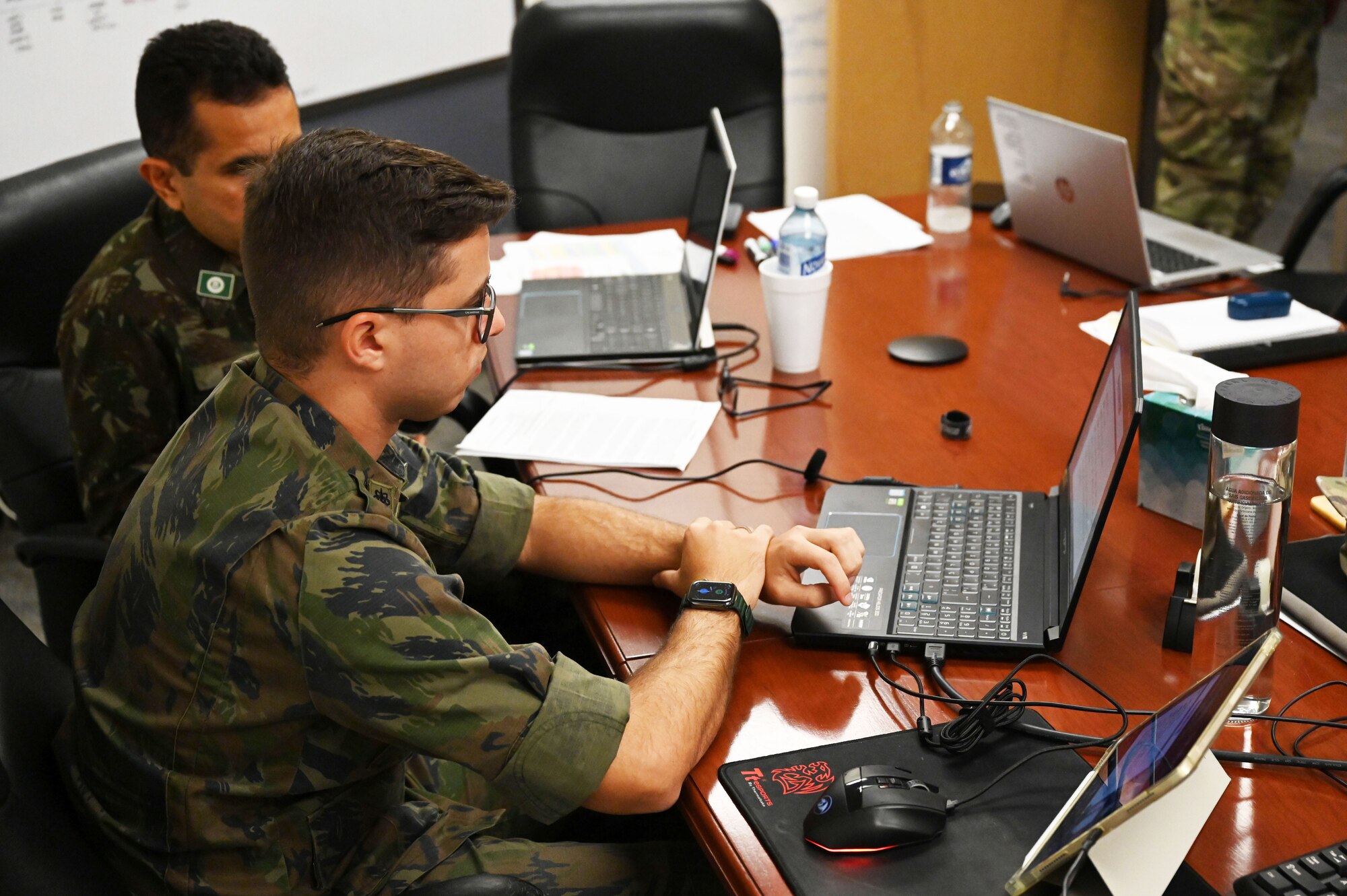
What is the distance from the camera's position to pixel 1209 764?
33.5 inches

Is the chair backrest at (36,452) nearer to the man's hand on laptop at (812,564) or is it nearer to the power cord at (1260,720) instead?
the man's hand on laptop at (812,564)

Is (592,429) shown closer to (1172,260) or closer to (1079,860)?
(1079,860)

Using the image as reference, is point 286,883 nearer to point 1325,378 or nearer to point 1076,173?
point 1325,378

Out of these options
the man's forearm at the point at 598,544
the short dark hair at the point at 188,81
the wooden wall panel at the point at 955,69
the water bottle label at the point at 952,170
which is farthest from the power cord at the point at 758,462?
the wooden wall panel at the point at 955,69

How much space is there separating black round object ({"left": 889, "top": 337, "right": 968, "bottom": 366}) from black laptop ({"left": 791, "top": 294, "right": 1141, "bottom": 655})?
413 millimetres

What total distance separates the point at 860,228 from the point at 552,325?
2.38ft

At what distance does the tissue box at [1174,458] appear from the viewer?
4.24 feet

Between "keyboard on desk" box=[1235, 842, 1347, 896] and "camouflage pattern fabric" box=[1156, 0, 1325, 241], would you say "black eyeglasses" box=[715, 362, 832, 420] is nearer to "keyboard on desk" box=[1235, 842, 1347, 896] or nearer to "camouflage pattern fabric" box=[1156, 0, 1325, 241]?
"keyboard on desk" box=[1235, 842, 1347, 896]

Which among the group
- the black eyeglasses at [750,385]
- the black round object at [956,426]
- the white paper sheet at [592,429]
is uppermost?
the black round object at [956,426]

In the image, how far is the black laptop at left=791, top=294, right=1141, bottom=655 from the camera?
110cm

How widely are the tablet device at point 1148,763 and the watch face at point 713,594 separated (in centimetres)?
37

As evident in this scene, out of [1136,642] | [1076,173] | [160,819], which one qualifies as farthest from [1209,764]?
[1076,173]

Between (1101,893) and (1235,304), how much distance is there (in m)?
1.21

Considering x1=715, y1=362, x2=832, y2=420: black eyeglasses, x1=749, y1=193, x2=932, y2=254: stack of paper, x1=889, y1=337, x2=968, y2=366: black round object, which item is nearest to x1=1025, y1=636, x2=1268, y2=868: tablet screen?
x1=715, y1=362, x2=832, y2=420: black eyeglasses
